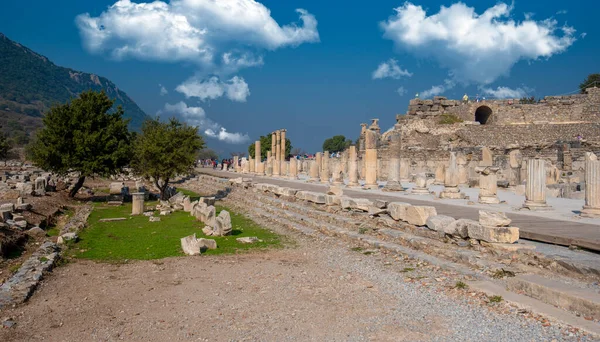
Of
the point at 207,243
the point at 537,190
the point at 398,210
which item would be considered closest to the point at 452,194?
the point at 537,190

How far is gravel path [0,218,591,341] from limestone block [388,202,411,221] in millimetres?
1671

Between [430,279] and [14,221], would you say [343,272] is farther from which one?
[14,221]

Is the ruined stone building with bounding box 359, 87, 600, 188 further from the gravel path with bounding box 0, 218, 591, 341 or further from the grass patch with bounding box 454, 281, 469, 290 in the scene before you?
the grass patch with bounding box 454, 281, 469, 290

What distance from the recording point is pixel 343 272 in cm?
782

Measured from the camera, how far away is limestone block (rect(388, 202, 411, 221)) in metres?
10.0

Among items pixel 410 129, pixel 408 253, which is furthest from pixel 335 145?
pixel 408 253

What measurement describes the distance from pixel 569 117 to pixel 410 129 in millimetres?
13768

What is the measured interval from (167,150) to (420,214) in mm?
14747

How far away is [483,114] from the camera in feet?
152

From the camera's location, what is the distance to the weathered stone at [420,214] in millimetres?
9312

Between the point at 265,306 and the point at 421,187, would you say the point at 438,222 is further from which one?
the point at 421,187

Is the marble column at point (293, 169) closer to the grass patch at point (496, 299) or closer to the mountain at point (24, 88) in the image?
the grass patch at point (496, 299)

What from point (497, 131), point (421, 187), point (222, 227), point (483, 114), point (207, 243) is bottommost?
point (207, 243)

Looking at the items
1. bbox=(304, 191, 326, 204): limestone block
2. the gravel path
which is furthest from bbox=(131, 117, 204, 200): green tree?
the gravel path
